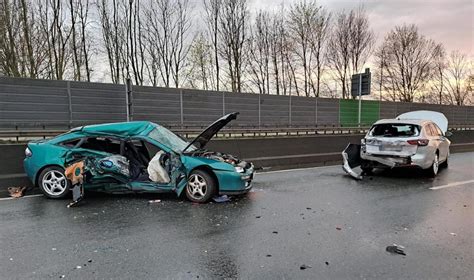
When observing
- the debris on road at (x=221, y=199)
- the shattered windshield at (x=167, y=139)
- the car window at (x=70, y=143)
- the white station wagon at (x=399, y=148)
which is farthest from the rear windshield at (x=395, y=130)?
the car window at (x=70, y=143)

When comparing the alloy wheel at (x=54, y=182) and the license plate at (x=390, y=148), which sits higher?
the license plate at (x=390, y=148)

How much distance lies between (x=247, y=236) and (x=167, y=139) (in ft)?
10.8

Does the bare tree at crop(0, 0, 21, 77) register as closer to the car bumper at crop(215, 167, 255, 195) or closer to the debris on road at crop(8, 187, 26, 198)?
the debris on road at crop(8, 187, 26, 198)

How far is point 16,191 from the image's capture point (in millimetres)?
7566

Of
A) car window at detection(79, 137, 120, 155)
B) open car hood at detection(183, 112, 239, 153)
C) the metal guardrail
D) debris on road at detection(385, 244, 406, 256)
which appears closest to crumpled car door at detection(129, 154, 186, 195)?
open car hood at detection(183, 112, 239, 153)

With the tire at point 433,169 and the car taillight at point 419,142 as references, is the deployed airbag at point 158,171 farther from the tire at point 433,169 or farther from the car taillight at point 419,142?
the tire at point 433,169

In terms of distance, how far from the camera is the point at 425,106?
27.1 meters

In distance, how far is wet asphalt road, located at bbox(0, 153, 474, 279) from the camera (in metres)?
3.75

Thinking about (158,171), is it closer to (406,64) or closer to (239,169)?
(239,169)

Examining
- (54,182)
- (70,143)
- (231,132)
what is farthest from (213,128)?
(231,132)

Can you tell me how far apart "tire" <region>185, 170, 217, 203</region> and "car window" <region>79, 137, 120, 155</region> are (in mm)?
1763

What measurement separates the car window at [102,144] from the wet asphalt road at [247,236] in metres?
1.01

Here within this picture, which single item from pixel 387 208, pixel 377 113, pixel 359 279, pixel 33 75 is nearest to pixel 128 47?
pixel 33 75

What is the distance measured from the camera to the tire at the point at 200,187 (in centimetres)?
668
